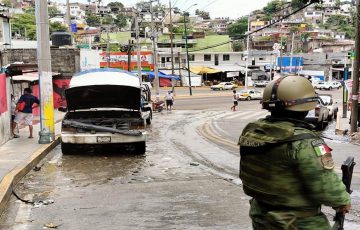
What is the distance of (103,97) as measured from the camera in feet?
44.1

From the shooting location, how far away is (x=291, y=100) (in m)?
2.87

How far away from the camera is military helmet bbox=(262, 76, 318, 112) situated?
2.87m

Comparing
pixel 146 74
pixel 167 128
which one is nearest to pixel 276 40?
pixel 146 74

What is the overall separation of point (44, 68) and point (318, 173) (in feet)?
39.0

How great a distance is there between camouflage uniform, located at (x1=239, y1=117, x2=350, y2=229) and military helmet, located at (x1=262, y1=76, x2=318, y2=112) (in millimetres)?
92

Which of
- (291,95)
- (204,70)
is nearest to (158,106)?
(291,95)

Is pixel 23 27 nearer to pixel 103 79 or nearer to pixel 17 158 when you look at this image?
pixel 103 79

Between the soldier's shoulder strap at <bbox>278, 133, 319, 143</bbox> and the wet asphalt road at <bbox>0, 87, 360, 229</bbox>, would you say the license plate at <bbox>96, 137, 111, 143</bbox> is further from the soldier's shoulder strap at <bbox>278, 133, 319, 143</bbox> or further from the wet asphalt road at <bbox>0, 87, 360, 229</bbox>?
the soldier's shoulder strap at <bbox>278, 133, 319, 143</bbox>

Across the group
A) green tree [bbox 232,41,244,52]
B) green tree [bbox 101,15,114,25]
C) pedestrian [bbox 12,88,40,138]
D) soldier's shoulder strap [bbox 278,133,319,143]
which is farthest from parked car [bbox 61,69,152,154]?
green tree [bbox 101,15,114,25]

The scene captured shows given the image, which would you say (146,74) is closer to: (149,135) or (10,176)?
(149,135)

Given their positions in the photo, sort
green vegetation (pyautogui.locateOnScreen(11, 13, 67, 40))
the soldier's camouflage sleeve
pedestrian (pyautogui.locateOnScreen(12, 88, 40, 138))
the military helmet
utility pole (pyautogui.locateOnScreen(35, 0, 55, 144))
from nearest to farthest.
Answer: the soldier's camouflage sleeve → the military helmet → utility pole (pyautogui.locateOnScreen(35, 0, 55, 144)) → pedestrian (pyautogui.locateOnScreen(12, 88, 40, 138)) → green vegetation (pyautogui.locateOnScreen(11, 13, 67, 40))

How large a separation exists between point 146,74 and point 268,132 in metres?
65.0

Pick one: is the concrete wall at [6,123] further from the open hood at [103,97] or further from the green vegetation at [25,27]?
the green vegetation at [25,27]

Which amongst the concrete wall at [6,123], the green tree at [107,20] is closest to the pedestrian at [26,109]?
the concrete wall at [6,123]
